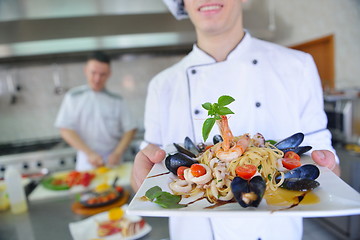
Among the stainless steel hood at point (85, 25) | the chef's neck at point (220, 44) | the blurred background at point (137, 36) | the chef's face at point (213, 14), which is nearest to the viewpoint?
the chef's face at point (213, 14)

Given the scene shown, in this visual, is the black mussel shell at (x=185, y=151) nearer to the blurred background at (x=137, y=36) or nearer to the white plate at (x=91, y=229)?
the white plate at (x=91, y=229)

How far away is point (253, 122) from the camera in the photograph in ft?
3.54

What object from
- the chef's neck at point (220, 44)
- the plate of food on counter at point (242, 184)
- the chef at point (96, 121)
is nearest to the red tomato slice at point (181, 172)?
the plate of food on counter at point (242, 184)

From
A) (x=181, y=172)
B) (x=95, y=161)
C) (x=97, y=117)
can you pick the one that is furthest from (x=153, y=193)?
(x=97, y=117)

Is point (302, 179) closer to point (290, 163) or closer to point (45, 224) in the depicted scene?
point (290, 163)

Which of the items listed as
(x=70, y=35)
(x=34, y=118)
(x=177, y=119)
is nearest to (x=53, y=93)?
(x=34, y=118)

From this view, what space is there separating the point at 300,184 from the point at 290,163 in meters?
0.14

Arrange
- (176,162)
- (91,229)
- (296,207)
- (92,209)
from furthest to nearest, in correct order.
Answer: (92,209)
(91,229)
(176,162)
(296,207)

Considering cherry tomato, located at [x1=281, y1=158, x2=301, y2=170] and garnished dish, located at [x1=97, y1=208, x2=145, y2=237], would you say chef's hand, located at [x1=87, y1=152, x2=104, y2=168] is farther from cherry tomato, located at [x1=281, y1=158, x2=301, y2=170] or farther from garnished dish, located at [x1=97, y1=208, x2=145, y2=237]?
cherry tomato, located at [x1=281, y1=158, x2=301, y2=170]

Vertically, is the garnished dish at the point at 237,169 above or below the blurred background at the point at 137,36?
below

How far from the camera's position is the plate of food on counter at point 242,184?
61 centimetres

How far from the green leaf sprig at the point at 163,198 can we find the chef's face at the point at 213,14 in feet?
2.27

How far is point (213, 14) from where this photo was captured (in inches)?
40.8

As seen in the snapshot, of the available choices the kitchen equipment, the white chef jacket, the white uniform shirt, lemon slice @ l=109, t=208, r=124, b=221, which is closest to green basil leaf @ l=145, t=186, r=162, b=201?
the white uniform shirt
